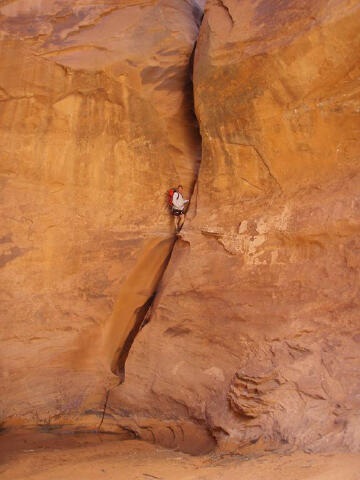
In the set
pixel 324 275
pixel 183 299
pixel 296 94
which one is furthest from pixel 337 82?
pixel 183 299

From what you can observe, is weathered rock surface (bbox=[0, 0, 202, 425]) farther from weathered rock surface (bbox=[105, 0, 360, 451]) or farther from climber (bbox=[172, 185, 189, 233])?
weathered rock surface (bbox=[105, 0, 360, 451])

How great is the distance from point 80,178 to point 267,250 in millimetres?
2771

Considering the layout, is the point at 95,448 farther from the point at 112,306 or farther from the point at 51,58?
the point at 51,58

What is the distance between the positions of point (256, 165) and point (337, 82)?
52.6 inches

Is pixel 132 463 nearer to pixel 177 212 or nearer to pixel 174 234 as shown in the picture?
pixel 174 234

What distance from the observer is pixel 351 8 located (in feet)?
16.2

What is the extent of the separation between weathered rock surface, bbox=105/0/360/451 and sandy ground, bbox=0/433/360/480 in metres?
0.35

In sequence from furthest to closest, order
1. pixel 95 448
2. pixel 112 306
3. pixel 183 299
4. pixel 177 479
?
pixel 112 306 → pixel 183 299 → pixel 95 448 → pixel 177 479

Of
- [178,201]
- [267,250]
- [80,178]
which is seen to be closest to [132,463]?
[267,250]

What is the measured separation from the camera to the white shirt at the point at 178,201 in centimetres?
686

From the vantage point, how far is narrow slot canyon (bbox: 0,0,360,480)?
5.04 meters

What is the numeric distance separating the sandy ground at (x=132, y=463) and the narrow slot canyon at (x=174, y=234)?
4 centimetres

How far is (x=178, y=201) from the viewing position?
6.89 m

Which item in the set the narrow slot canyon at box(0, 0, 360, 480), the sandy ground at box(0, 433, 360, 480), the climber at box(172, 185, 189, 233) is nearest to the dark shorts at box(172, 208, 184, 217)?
the climber at box(172, 185, 189, 233)
